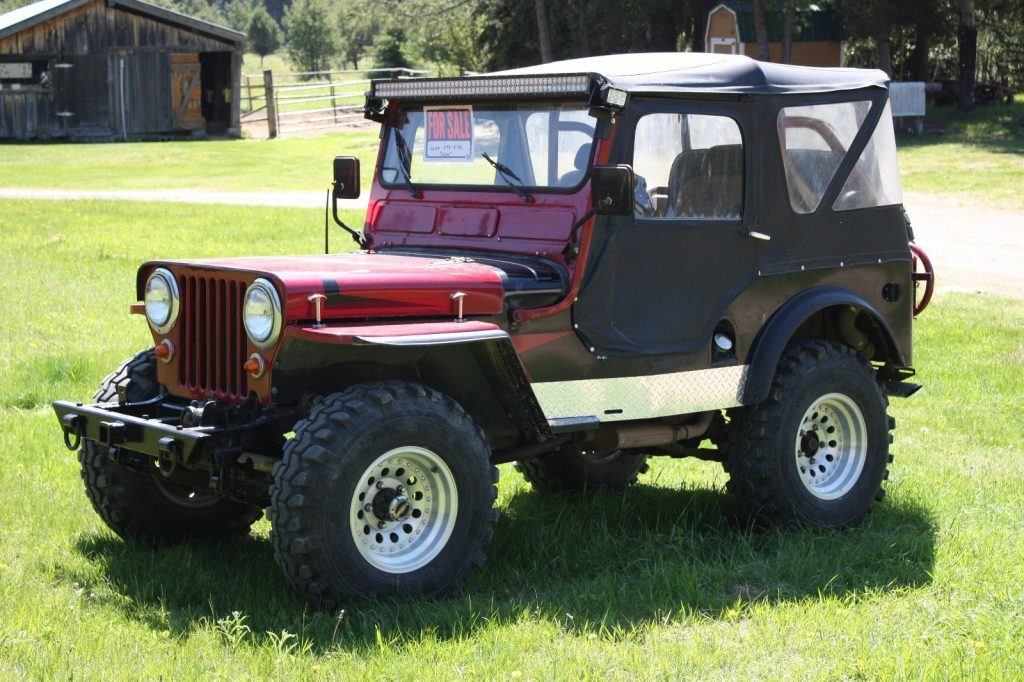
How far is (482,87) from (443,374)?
1436mm

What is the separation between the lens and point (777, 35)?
40688 millimetres

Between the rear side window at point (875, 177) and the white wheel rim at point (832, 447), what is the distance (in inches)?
38.8

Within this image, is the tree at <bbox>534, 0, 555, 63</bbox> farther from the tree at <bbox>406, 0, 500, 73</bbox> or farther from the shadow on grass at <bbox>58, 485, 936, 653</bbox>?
the shadow on grass at <bbox>58, 485, 936, 653</bbox>

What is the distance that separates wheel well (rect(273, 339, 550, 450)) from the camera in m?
5.17

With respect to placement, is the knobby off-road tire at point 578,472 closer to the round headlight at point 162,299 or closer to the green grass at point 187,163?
the round headlight at point 162,299

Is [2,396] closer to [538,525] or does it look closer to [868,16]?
[538,525]

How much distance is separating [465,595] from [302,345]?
117 cm

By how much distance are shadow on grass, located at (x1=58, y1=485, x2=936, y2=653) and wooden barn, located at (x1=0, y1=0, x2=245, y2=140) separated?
109 ft

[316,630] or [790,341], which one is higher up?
[790,341]

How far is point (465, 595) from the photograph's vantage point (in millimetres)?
5227

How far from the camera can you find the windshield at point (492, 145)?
589cm

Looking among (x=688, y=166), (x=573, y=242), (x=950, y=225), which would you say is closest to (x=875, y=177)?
(x=688, y=166)

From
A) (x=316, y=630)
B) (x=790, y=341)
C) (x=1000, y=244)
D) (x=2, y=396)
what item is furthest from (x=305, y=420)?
(x=1000, y=244)

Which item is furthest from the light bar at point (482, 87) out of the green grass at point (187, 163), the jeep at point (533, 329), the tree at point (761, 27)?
the tree at point (761, 27)
